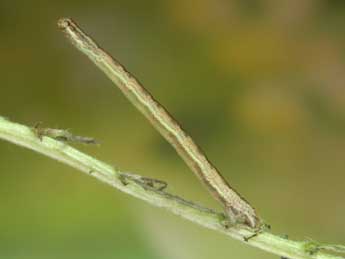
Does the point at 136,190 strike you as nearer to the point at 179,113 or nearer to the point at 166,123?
the point at 166,123

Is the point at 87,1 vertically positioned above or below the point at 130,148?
above

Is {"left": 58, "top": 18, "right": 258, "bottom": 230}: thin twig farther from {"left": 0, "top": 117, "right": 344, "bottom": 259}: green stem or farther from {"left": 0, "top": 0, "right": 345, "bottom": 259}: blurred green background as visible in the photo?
{"left": 0, "top": 0, "right": 345, "bottom": 259}: blurred green background

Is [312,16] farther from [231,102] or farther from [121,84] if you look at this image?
[121,84]

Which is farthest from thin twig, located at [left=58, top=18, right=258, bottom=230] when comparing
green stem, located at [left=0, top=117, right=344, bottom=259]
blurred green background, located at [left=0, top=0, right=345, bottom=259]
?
blurred green background, located at [left=0, top=0, right=345, bottom=259]

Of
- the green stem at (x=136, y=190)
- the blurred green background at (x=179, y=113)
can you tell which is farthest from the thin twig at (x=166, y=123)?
the blurred green background at (x=179, y=113)

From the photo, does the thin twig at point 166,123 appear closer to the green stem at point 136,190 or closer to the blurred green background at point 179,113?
the green stem at point 136,190

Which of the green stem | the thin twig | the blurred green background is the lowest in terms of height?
the green stem

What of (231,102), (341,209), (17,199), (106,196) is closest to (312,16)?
(231,102)
